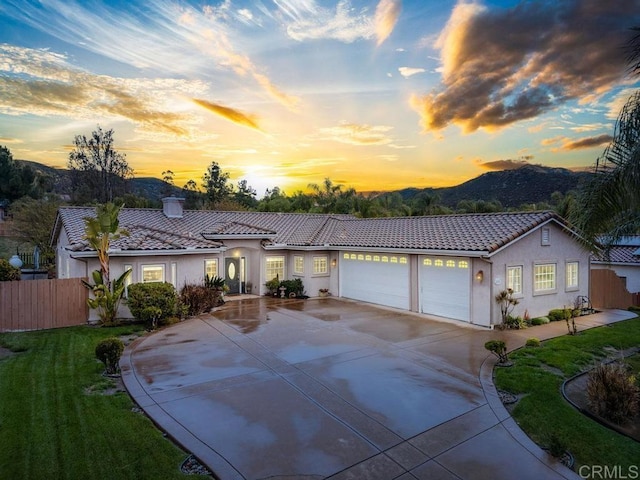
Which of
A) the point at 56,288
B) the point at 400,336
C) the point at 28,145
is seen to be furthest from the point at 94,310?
the point at 28,145

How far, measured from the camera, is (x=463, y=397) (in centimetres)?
766

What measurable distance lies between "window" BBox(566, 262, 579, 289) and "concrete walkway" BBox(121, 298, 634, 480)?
12.5 feet

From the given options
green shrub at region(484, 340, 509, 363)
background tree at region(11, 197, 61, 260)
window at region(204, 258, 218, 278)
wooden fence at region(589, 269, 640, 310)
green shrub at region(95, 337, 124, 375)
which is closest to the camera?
green shrub at region(95, 337, 124, 375)

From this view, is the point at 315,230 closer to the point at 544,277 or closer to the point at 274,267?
the point at 274,267

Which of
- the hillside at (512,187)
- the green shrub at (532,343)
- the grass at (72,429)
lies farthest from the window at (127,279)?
the hillside at (512,187)

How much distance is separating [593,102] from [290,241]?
15889 millimetres

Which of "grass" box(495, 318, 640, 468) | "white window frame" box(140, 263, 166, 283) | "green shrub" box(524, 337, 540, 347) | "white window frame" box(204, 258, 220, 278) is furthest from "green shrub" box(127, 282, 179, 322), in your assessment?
"green shrub" box(524, 337, 540, 347)

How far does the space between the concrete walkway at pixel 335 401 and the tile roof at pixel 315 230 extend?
13.5ft

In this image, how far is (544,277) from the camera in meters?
15.4

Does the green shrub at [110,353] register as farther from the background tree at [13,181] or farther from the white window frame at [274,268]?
the background tree at [13,181]

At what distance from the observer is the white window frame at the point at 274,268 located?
69.3 ft

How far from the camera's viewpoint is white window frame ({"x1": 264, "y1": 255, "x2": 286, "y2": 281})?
69.3 feet

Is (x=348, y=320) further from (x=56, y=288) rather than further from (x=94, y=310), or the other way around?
(x=56, y=288)

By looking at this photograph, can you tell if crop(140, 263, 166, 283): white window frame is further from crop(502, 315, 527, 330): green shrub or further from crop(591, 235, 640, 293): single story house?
crop(591, 235, 640, 293): single story house
